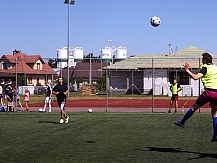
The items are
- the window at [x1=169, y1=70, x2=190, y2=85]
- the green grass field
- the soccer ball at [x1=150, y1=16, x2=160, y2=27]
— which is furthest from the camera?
the window at [x1=169, y1=70, x2=190, y2=85]

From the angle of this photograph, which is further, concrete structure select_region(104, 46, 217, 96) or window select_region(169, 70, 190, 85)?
window select_region(169, 70, 190, 85)

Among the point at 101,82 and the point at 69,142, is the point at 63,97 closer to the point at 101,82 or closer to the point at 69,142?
the point at 69,142

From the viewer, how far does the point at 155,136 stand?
514 inches

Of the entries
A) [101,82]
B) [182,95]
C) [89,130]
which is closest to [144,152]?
[89,130]

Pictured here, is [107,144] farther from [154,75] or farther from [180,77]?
[180,77]

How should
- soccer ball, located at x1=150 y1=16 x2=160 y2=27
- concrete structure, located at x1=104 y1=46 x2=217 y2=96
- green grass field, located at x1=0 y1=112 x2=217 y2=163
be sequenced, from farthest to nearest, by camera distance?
concrete structure, located at x1=104 y1=46 x2=217 y2=96
soccer ball, located at x1=150 y1=16 x2=160 y2=27
green grass field, located at x1=0 y1=112 x2=217 y2=163

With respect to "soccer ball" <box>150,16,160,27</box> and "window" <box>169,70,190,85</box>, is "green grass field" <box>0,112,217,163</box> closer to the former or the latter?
"soccer ball" <box>150,16,160,27</box>

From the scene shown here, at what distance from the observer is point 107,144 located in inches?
448

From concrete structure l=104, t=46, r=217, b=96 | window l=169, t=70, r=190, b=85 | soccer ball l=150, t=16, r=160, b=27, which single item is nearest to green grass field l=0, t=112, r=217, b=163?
soccer ball l=150, t=16, r=160, b=27

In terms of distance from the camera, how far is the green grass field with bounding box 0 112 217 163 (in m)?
9.41

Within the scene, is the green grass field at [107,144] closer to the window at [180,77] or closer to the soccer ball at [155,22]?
the soccer ball at [155,22]

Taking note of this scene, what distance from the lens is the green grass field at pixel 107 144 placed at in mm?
9406

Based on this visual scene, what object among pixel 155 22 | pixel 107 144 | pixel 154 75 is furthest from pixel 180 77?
pixel 107 144

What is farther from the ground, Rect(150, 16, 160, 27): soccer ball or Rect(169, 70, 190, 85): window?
Rect(150, 16, 160, 27): soccer ball
